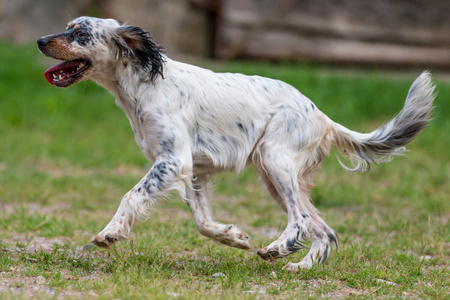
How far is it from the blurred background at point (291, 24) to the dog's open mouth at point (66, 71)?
8703 millimetres

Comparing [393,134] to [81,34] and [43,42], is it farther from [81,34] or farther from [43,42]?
[43,42]

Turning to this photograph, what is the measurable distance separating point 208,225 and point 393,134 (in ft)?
5.06

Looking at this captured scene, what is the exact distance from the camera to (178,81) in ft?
15.6

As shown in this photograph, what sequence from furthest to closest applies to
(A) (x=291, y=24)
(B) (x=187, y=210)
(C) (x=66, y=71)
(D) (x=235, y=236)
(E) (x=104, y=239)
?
(A) (x=291, y=24)
(B) (x=187, y=210)
(D) (x=235, y=236)
(C) (x=66, y=71)
(E) (x=104, y=239)

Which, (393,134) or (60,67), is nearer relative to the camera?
(60,67)

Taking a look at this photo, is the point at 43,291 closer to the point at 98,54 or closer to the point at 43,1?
the point at 98,54

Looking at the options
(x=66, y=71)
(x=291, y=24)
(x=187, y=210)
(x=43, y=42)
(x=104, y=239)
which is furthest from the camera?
(x=291, y=24)

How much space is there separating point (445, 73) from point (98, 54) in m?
10.8

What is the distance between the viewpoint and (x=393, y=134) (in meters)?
5.09

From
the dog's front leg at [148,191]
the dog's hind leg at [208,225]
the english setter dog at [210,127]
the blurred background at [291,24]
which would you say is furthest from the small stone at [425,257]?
the blurred background at [291,24]

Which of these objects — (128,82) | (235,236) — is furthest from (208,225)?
(128,82)

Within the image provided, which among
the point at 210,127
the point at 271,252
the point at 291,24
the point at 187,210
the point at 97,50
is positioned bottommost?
the point at 187,210

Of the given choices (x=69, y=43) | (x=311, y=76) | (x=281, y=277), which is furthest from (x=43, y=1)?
(x=281, y=277)

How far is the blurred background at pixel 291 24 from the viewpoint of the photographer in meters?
13.3
